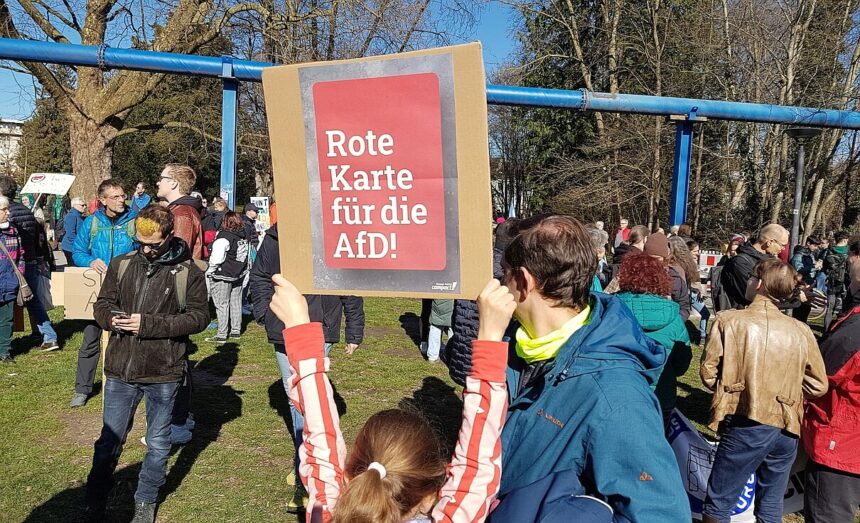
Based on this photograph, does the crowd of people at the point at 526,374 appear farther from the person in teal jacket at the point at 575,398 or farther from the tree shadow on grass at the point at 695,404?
the tree shadow on grass at the point at 695,404

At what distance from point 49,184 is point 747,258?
68.2 ft

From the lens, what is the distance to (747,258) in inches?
287

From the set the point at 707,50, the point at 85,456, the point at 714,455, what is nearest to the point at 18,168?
the point at 707,50

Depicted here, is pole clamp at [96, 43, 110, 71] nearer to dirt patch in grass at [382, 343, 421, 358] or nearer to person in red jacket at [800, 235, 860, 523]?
dirt patch in grass at [382, 343, 421, 358]

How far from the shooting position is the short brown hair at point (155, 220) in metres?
3.88

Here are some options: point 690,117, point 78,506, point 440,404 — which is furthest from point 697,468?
point 690,117

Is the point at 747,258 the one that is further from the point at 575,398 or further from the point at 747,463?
the point at 575,398

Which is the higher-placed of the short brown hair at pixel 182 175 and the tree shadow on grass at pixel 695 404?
the short brown hair at pixel 182 175

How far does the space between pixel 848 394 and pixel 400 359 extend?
5.87 meters

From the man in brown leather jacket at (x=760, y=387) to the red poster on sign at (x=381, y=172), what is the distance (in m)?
2.53

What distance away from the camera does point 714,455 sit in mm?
4074

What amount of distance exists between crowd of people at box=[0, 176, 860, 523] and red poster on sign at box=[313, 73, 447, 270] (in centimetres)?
25

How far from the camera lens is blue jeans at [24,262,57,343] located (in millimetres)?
7898

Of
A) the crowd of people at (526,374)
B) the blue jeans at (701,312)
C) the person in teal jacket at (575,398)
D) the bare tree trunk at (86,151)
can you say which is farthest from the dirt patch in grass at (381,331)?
the person in teal jacket at (575,398)
